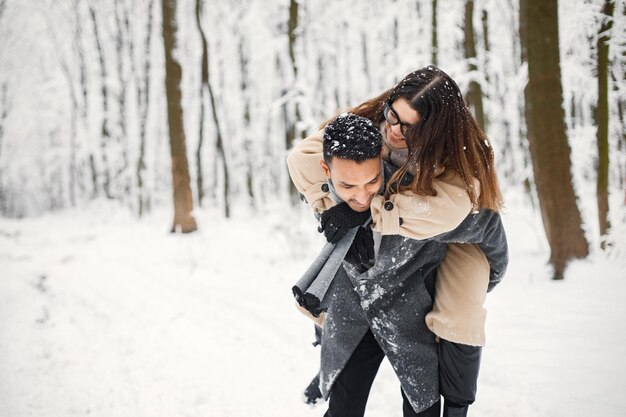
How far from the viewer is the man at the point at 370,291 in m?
1.72

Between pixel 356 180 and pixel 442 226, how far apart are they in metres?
0.40

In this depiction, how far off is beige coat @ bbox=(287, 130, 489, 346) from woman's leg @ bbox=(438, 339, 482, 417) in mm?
79

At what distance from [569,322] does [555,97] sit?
2.80 m

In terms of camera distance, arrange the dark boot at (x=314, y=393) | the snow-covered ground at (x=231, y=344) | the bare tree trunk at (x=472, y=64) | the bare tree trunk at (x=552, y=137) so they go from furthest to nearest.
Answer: the bare tree trunk at (x=472, y=64)
the bare tree trunk at (x=552, y=137)
the snow-covered ground at (x=231, y=344)
the dark boot at (x=314, y=393)

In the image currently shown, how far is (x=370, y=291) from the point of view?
6.27 feet

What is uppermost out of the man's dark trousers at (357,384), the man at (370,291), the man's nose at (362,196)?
the man's nose at (362,196)

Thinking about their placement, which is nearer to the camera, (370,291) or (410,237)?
(410,237)

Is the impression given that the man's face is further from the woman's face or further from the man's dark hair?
the woman's face

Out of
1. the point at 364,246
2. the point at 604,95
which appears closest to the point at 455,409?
the point at 364,246

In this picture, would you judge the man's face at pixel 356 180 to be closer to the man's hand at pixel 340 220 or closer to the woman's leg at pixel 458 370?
the man's hand at pixel 340 220

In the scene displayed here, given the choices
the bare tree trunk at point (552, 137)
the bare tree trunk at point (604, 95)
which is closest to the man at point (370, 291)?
the bare tree trunk at point (552, 137)

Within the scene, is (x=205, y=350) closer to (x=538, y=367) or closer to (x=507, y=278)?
(x=538, y=367)

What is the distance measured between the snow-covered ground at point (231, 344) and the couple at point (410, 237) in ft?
3.97

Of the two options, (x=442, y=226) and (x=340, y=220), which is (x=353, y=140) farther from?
(x=442, y=226)
